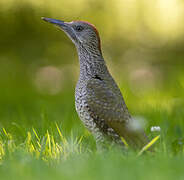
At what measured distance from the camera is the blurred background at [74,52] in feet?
31.1

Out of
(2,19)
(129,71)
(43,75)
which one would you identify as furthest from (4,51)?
(129,71)

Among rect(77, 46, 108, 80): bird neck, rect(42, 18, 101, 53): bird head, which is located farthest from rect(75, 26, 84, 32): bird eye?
rect(77, 46, 108, 80): bird neck

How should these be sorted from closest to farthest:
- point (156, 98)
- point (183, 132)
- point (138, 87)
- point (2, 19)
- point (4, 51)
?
point (183, 132)
point (156, 98)
point (138, 87)
point (2, 19)
point (4, 51)

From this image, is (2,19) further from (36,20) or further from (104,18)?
(104,18)

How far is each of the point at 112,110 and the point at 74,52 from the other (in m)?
7.44

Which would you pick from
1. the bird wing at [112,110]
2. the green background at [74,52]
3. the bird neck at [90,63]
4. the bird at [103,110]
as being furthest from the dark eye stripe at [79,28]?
the green background at [74,52]

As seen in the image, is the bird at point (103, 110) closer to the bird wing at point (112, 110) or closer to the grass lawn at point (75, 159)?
the bird wing at point (112, 110)

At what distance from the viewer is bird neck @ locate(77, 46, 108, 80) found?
16.9 feet

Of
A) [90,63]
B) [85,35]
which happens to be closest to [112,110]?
[90,63]

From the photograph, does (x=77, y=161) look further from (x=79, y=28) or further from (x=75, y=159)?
(x=79, y=28)

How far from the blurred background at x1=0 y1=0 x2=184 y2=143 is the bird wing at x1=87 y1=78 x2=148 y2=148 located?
348 cm

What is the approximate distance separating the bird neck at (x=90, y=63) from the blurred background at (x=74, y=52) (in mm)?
3223

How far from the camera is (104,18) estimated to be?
11.2 metres

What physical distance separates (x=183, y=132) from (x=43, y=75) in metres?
4.58
